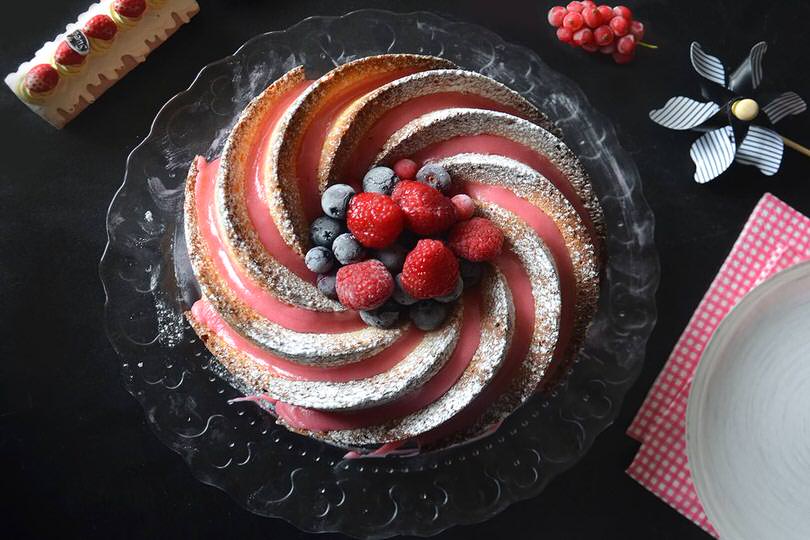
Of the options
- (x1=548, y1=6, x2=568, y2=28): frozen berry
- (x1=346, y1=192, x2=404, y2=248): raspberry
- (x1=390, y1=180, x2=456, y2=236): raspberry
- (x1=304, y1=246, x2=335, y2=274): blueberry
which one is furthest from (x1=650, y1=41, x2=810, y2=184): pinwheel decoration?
(x1=304, y1=246, x2=335, y2=274): blueberry

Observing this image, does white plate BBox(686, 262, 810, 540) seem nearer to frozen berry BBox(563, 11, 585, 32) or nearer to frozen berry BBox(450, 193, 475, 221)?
frozen berry BBox(450, 193, 475, 221)

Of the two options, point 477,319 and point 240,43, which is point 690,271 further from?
point 240,43

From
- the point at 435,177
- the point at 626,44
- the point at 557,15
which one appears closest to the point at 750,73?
the point at 626,44

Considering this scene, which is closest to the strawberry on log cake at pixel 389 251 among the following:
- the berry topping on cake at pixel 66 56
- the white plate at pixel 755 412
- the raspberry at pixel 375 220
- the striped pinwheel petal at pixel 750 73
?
the raspberry at pixel 375 220

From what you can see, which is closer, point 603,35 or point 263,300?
point 263,300

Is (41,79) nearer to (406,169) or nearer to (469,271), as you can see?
(406,169)

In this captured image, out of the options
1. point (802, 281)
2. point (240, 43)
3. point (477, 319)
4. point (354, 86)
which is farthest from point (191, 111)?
point (802, 281)
